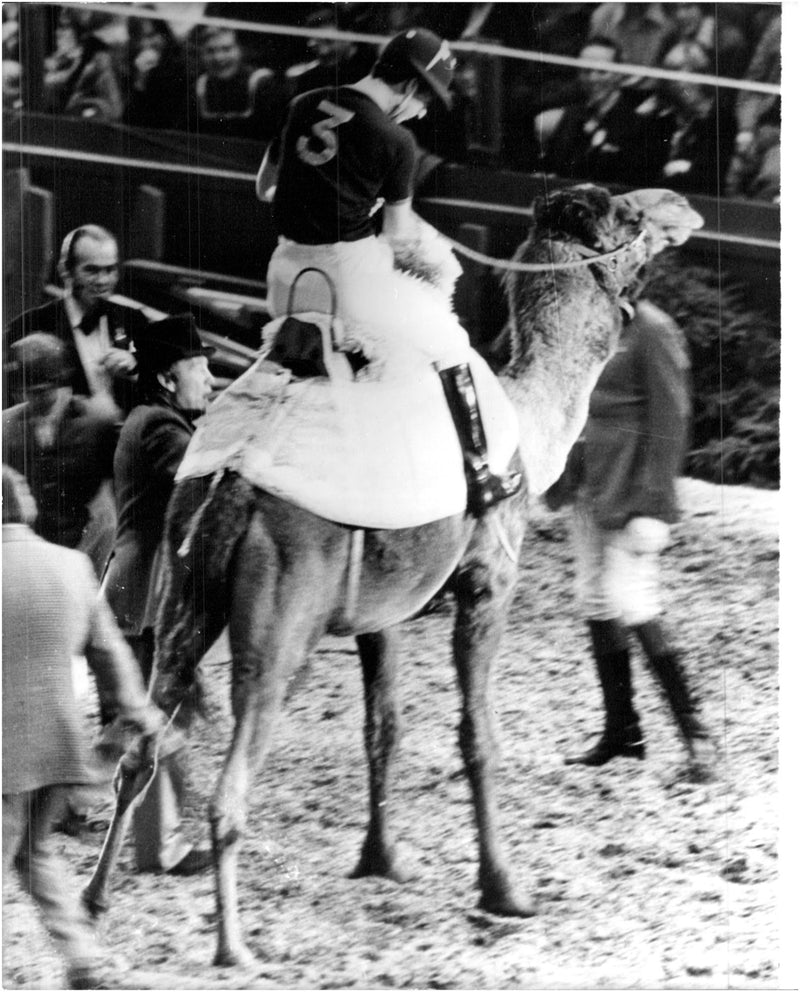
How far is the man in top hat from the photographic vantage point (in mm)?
4199

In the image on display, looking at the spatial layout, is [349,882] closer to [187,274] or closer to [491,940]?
[491,940]

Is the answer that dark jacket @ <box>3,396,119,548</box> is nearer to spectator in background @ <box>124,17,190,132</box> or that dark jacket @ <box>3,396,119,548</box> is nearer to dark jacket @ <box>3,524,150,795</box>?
dark jacket @ <box>3,524,150,795</box>

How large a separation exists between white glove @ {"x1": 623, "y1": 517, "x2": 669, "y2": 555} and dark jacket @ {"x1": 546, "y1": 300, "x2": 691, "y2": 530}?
2 cm

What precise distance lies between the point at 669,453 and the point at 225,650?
1539 millimetres

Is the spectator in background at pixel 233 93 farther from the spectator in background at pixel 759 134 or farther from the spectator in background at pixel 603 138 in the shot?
the spectator in background at pixel 759 134

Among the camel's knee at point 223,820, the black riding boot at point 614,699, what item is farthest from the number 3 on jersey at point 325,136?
the camel's knee at point 223,820

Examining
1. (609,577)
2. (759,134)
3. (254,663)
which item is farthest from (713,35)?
(254,663)

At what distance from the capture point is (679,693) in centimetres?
424

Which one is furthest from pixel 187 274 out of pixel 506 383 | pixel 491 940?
pixel 491 940

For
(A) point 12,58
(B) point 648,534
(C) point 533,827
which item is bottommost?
(C) point 533,827

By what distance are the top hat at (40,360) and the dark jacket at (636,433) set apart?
1.69 meters

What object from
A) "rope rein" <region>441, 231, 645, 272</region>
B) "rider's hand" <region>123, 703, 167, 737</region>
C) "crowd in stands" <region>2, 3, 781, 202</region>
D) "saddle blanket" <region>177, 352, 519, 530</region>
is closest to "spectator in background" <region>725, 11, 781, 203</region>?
"crowd in stands" <region>2, 3, 781, 202</region>

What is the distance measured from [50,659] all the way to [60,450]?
2.25 ft

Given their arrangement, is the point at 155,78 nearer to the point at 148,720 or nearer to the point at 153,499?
the point at 153,499
